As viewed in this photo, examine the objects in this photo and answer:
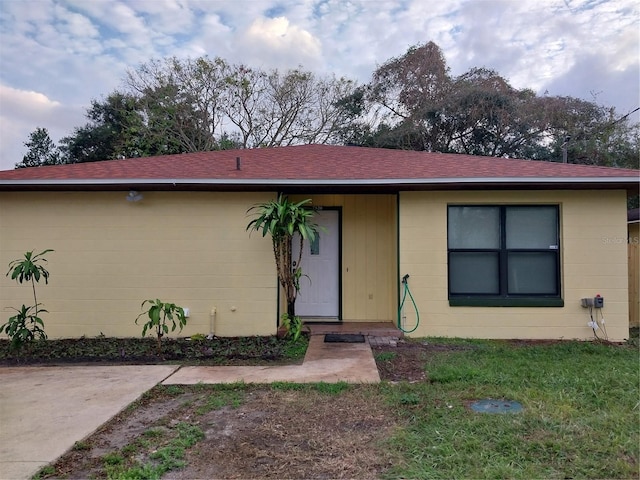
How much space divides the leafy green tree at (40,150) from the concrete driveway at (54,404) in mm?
19354

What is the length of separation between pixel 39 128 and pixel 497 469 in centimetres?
2486

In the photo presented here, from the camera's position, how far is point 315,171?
6570mm

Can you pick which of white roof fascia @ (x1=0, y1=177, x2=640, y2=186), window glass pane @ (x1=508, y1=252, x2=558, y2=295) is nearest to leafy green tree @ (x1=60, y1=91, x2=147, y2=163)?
white roof fascia @ (x1=0, y1=177, x2=640, y2=186)

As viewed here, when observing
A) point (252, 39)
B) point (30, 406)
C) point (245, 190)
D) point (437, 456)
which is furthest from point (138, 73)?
point (437, 456)

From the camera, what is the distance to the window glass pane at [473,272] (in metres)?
6.40

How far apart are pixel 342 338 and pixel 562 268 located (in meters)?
3.62

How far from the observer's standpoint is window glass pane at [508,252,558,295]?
6367mm

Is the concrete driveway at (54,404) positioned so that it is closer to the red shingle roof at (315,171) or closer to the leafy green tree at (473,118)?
the red shingle roof at (315,171)

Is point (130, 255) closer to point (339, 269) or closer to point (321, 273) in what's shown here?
point (321, 273)

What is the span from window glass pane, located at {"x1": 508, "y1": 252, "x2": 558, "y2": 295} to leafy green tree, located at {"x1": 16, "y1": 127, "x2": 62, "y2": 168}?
2192 cm

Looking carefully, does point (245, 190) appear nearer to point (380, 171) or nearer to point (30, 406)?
point (380, 171)

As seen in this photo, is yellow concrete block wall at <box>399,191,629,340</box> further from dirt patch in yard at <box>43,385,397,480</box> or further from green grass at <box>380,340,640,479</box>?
dirt patch in yard at <box>43,385,397,480</box>

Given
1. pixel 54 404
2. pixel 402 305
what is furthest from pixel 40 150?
pixel 402 305

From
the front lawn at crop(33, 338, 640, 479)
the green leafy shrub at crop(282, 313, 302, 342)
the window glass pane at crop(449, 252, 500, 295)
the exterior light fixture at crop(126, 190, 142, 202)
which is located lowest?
the front lawn at crop(33, 338, 640, 479)
